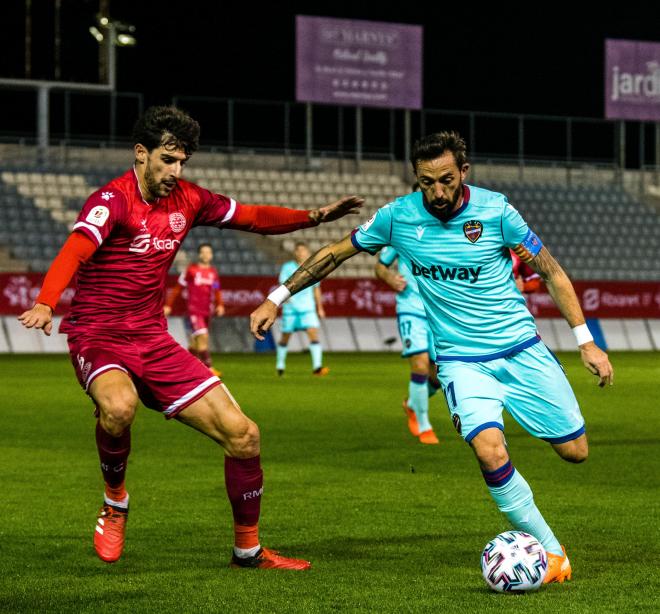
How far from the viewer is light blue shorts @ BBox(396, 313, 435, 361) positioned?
1309 cm

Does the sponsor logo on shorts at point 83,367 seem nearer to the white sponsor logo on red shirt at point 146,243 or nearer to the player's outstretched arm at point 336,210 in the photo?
the white sponsor logo on red shirt at point 146,243

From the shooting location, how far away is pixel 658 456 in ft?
39.2

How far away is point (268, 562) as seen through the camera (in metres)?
6.88

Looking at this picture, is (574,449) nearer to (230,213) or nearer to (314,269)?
(314,269)

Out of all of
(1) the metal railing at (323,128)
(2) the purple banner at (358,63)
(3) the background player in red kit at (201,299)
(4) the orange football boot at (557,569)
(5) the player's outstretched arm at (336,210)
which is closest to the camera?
(4) the orange football boot at (557,569)

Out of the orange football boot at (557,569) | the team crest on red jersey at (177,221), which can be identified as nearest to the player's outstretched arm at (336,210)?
the team crest on red jersey at (177,221)

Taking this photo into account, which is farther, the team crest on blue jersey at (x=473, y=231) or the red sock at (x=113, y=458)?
the red sock at (x=113, y=458)

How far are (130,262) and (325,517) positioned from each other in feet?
7.76

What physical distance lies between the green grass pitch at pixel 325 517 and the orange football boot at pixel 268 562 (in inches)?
4.1

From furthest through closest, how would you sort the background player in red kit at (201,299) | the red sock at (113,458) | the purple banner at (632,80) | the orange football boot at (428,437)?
1. the purple banner at (632,80)
2. the background player in red kit at (201,299)
3. the orange football boot at (428,437)
4. the red sock at (113,458)

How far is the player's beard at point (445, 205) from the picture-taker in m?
6.81

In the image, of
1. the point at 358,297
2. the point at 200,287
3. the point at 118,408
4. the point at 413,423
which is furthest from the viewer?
the point at 358,297

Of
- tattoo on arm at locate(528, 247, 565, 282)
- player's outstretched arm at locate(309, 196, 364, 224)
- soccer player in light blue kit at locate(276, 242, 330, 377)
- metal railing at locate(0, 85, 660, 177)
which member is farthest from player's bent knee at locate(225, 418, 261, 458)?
metal railing at locate(0, 85, 660, 177)

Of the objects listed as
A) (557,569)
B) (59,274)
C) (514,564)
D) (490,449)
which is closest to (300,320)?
(59,274)
